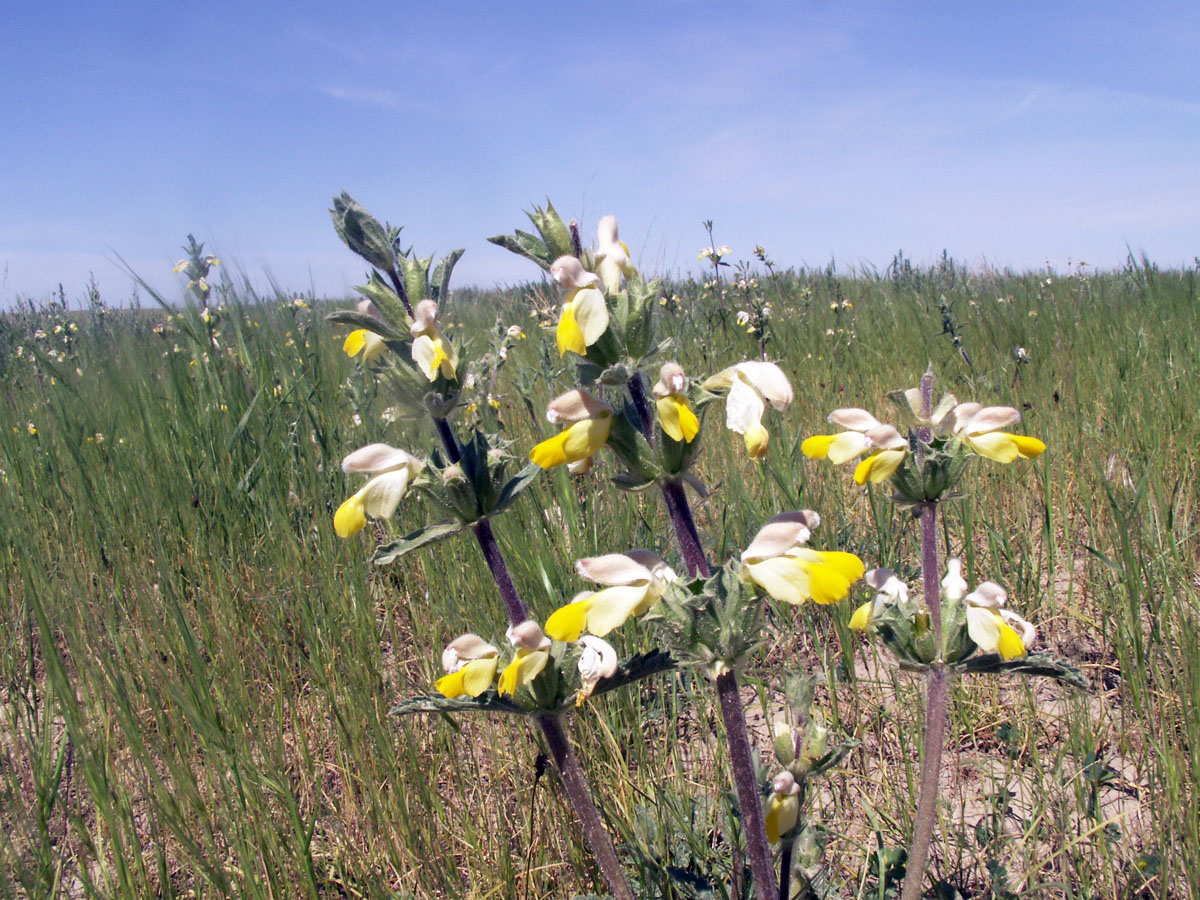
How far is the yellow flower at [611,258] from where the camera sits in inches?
39.7

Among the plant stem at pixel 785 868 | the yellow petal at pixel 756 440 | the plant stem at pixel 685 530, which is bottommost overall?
the plant stem at pixel 785 868

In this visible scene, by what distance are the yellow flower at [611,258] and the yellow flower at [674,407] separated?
153 millimetres

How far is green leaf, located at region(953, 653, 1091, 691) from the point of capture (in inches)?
43.7

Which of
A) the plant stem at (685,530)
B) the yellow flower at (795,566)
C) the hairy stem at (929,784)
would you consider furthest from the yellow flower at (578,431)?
the hairy stem at (929,784)

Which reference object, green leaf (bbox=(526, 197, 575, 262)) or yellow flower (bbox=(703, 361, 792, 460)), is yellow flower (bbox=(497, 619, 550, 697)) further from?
green leaf (bbox=(526, 197, 575, 262))

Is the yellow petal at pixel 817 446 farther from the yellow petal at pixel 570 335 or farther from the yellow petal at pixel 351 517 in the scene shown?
the yellow petal at pixel 351 517

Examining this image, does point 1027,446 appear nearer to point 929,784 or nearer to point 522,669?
point 929,784

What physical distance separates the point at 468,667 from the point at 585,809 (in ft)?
1.00

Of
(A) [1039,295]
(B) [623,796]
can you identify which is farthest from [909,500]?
(A) [1039,295]

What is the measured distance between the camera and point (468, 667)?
3.89 feet

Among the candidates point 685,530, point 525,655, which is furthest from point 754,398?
point 525,655

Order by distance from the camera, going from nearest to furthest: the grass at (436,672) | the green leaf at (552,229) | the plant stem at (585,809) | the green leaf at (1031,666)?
the green leaf at (552,229), the green leaf at (1031,666), the plant stem at (585,809), the grass at (436,672)

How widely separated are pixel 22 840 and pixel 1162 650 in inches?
93.5

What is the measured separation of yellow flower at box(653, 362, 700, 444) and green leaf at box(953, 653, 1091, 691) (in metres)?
0.66
